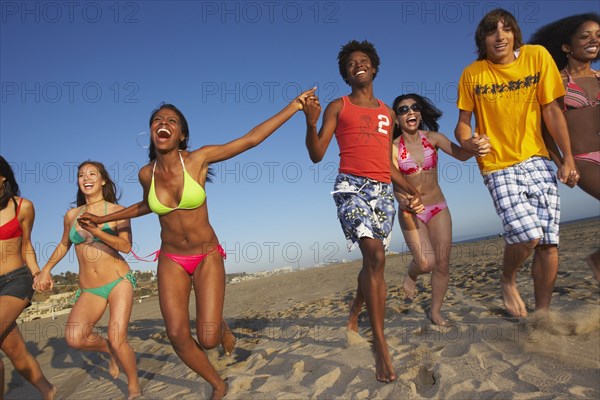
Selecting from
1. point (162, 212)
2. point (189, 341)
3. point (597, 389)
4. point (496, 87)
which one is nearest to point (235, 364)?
point (189, 341)

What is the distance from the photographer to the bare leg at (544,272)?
3789 millimetres

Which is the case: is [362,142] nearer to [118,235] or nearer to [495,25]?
[495,25]

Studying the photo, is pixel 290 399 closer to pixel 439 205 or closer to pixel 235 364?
pixel 235 364

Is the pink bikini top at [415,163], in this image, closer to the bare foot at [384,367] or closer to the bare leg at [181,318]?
the bare foot at [384,367]

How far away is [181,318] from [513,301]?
3098 mm

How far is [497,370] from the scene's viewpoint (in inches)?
126

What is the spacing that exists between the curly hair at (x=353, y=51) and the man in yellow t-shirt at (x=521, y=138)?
3.59 ft

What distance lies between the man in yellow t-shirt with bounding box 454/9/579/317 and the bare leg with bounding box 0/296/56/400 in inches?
182

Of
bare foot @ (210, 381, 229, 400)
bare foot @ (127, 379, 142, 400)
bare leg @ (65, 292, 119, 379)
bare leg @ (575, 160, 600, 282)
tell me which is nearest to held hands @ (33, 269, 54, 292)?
bare leg @ (65, 292, 119, 379)

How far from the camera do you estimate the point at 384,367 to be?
344cm

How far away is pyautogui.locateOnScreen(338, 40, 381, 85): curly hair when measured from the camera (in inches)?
180

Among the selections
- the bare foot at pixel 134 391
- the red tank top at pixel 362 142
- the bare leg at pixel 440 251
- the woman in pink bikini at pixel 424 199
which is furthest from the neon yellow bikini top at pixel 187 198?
the bare leg at pixel 440 251

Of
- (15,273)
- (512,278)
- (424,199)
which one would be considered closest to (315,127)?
(424,199)

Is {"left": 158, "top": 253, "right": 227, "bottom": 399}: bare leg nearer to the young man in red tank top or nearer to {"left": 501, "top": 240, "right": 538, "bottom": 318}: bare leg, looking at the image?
the young man in red tank top
